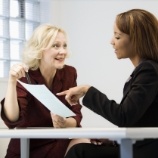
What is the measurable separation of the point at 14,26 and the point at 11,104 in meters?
1.57

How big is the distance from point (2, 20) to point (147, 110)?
6.91 feet

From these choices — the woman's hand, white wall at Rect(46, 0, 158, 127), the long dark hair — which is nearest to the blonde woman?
the woman's hand

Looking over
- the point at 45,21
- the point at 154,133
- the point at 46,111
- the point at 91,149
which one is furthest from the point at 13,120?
the point at 45,21

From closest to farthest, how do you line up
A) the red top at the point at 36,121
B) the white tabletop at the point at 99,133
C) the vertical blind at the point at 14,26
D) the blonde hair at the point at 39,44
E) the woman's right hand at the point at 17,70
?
the white tabletop at the point at 99,133 < the woman's right hand at the point at 17,70 < the red top at the point at 36,121 < the blonde hair at the point at 39,44 < the vertical blind at the point at 14,26

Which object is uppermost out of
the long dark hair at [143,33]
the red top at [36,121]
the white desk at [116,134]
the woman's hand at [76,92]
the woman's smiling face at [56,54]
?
the long dark hair at [143,33]

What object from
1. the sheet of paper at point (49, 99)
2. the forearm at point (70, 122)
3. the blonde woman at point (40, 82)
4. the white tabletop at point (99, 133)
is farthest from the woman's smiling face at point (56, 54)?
the white tabletop at point (99, 133)

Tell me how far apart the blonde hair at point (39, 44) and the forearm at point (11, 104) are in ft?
0.98

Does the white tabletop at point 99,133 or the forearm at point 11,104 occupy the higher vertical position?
the white tabletop at point 99,133

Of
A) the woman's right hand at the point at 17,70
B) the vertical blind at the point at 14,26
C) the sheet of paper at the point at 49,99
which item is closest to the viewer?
the sheet of paper at the point at 49,99

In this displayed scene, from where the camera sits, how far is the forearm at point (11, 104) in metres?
1.85

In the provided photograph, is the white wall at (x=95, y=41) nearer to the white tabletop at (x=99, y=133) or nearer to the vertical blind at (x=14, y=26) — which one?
the vertical blind at (x=14, y=26)

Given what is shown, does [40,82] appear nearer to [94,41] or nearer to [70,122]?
[70,122]

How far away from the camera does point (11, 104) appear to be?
73.1 inches

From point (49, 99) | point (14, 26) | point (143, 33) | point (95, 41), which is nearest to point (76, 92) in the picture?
point (49, 99)
